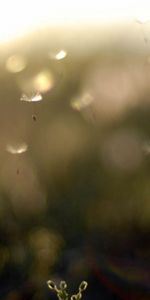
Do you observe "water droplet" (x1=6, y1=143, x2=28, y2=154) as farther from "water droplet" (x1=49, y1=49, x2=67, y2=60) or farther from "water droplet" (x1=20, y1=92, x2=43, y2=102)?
"water droplet" (x1=49, y1=49, x2=67, y2=60)

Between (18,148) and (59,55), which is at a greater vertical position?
(59,55)

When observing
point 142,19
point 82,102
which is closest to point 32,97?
point 82,102

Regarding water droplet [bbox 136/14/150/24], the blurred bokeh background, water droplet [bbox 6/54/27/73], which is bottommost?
the blurred bokeh background

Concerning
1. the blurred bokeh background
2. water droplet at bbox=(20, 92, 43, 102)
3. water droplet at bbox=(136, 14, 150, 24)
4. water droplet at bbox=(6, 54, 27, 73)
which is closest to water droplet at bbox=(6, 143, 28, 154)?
the blurred bokeh background

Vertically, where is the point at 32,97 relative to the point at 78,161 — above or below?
above

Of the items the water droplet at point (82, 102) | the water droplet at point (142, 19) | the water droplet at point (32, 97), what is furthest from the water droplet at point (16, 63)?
the water droplet at point (142, 19)

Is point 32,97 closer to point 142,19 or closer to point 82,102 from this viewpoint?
point 82,102

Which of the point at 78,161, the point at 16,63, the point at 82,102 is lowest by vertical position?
the point at 78,161

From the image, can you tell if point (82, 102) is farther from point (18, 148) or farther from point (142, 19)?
point (142, 19)

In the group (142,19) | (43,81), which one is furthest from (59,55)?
(142,19)

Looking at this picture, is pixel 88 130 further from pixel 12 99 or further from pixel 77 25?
pixel 77 25
